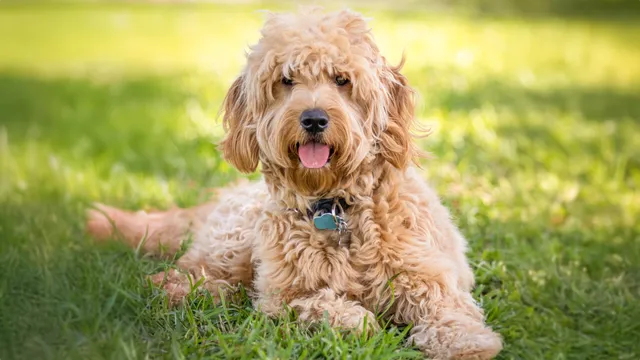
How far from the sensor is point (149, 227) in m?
4.80

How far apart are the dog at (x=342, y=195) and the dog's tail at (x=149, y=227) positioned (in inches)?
22.5

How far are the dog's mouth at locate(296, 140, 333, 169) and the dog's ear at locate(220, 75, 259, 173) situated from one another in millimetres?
418

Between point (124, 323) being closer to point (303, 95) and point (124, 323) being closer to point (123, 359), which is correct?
point (123, 359)

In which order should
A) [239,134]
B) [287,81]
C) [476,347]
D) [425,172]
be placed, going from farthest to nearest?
[425,172]
[239,134]
[287,81]
[476,347]

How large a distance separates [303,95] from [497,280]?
6.00ft

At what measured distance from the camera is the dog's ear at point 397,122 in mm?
3822

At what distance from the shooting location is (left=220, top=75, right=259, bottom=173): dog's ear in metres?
3.93

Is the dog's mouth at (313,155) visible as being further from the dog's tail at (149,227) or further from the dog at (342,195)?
the dog's tail at (149,227)

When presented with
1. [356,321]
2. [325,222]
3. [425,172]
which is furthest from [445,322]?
[425,172]

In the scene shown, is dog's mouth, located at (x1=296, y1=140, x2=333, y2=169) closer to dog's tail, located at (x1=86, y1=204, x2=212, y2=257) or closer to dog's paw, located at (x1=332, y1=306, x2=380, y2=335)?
dog's paw, located at (x1=332, y1=306, x2=380, y2=335)

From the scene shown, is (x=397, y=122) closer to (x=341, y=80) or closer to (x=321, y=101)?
(x=341, y=80)

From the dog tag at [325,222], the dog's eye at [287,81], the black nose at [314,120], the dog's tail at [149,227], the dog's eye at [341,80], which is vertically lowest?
the dog's tail at [149,227]

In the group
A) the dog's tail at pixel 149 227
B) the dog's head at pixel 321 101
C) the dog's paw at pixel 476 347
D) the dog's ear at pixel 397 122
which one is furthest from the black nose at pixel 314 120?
the dog's tail at pixel 149 227

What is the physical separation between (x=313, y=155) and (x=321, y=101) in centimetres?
26
